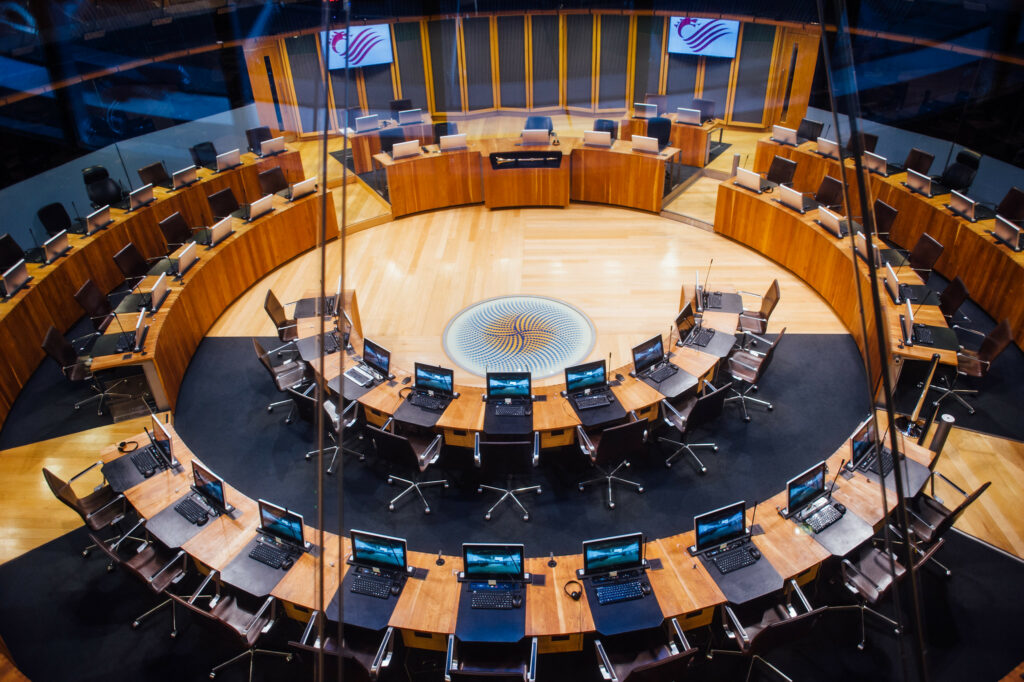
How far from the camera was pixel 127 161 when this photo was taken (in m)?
10.6

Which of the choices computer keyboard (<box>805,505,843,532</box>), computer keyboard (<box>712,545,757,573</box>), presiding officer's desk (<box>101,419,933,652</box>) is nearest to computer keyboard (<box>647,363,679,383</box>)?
presiding officer's desk (<box>101,419,933,652</box>)

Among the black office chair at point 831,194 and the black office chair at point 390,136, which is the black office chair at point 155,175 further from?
the black office chair at point 831,194

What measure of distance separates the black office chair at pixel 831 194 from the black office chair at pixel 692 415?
421 centimetres

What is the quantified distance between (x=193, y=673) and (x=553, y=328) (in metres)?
5.33

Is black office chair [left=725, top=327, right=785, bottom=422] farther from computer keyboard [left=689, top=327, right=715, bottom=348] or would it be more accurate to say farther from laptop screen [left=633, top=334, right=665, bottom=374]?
laptop screen [left=633, top=334, right=665, bottom=374]

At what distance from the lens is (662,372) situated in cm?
682

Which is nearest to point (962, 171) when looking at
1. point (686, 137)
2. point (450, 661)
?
point (686, 137)

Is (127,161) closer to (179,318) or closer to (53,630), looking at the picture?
(179,318)

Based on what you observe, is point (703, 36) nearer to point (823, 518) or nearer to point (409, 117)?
point (409, 117)

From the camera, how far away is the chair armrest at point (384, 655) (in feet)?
14.3

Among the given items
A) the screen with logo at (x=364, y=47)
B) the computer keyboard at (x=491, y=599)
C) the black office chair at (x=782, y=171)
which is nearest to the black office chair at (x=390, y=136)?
the screen with logo at (x=364, y=47)

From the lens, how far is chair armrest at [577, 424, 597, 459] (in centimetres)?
616

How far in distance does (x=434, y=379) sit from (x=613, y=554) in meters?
2.62

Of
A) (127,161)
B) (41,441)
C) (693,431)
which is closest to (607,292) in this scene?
(693,431)
